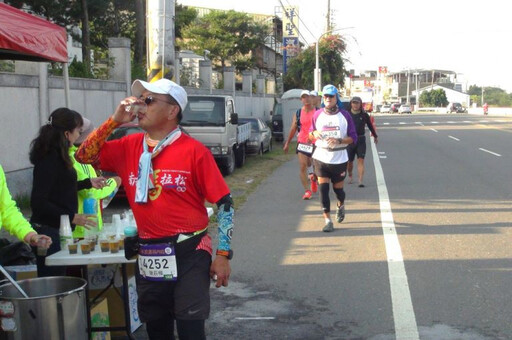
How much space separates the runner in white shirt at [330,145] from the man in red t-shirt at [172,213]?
539 centimetres

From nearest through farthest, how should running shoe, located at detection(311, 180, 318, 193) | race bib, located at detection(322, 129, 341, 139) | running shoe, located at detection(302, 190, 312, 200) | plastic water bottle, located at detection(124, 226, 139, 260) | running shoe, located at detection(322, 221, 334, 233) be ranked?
1. plastic water bottle, located at detection(124, 226, 139, 260)
2. running shoe, located at detection(322, 221, 334, 233)
3. race bib, located at detection(322, 129, 341, 139)
4. running shoe, located at detection(302, 190, 312, 200)
5. running shoe, located at detection(311, 180, 318, 193)

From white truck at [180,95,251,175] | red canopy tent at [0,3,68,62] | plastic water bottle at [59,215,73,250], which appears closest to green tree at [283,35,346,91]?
white truck at [180,95,251,175]

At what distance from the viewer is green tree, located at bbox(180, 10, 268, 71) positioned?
5759cm

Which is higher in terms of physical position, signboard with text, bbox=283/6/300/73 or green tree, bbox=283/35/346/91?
signboard with text, bbox=283/6/300/73

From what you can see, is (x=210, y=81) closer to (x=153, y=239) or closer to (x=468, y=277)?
(x=468, y=277)

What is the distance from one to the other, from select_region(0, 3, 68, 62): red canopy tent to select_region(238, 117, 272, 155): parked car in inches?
531

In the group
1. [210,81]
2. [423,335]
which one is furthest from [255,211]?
[210,81]

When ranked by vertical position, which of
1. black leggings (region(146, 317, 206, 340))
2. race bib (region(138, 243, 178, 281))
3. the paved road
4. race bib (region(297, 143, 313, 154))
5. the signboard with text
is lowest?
the paved road

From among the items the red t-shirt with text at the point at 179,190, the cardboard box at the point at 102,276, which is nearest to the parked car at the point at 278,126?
the cardboard box at the point at 102,276

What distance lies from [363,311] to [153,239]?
2.72 m

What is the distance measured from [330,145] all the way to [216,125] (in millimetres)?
7100

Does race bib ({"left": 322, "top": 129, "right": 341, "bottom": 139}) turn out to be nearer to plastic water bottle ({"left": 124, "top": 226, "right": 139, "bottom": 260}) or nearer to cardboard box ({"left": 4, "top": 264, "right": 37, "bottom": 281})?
cardboard box ({"left": 4, "top": 264, "right": 37, "bottom": 281})

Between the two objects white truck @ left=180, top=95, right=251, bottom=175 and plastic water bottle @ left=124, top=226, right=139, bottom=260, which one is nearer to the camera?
plastic water bottle @ left=124, top=226, right=139, bottom=260

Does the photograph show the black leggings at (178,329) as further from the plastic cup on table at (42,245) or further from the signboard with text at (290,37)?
the signboard with text at (290,37)
